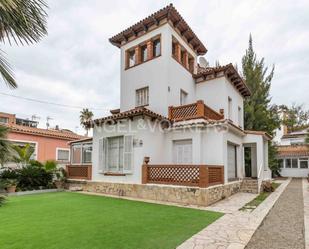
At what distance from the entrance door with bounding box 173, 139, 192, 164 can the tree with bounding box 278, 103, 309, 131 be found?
44332 mm

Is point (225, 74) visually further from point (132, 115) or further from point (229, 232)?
point (229, 232)

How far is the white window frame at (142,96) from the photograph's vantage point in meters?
16.9

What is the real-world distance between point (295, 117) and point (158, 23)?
47.5 metres

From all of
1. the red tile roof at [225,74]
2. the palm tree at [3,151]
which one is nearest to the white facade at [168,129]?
the red tile roof at [225,74]

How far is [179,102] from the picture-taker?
56.2 ft

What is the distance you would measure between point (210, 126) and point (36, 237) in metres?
10.5

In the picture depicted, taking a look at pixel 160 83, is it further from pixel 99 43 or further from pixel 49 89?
pixel 49 89

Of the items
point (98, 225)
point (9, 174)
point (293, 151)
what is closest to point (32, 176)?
point (9, 174)

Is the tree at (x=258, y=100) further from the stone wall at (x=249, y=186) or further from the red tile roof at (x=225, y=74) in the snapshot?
the stone wall at (x=249, y=186)

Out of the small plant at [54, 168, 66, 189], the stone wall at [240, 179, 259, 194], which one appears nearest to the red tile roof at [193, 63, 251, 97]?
the stone wall at [240, 179, 259, 194]

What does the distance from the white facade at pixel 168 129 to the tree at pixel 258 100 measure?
842 cm

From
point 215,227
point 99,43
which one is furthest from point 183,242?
point 99,43

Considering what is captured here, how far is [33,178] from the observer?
16.4m

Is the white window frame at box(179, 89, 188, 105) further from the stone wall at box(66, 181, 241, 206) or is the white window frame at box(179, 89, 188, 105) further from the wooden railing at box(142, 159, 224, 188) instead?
the stone wall at box(66, 181, 241, 206)
